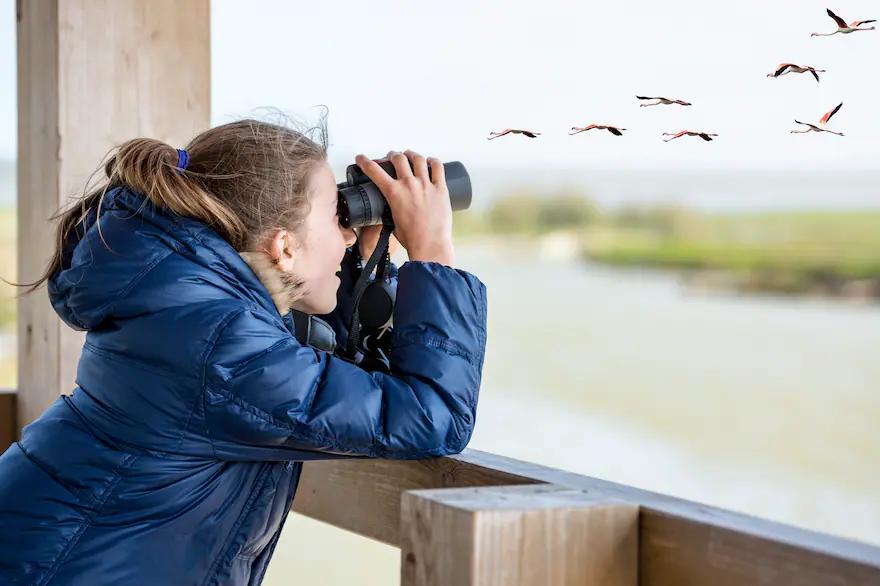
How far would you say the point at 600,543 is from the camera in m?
0.86

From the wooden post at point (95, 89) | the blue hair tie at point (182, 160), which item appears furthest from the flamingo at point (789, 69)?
the wooden post at point (95, 89)

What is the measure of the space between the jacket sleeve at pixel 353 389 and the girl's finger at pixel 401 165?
160 millimetres

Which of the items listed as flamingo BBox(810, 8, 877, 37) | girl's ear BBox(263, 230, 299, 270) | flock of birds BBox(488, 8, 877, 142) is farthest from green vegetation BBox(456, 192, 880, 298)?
flamingo BBox(810, 8, 877, 37)

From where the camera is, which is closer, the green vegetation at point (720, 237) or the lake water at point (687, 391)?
the green vegetation at point (720, 237)

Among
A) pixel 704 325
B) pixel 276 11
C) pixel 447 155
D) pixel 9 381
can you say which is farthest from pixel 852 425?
pixel 9 381

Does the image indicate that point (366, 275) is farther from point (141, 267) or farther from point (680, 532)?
point (680, 532)

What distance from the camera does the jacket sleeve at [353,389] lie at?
1.05 m

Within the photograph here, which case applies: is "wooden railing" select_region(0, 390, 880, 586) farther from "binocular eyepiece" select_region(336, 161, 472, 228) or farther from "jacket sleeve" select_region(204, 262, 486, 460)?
"binocular eyepiece" select_region(336, 161, 472, 228)

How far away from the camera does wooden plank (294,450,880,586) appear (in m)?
0.74

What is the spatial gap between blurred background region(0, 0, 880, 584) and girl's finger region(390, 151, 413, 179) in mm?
1999

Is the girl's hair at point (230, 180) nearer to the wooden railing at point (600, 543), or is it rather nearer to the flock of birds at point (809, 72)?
the flock of birds at point (809, 72)

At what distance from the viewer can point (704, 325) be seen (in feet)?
20.0

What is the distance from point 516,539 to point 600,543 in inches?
3.5

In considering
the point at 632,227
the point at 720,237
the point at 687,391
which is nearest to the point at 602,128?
the point at 632,227
